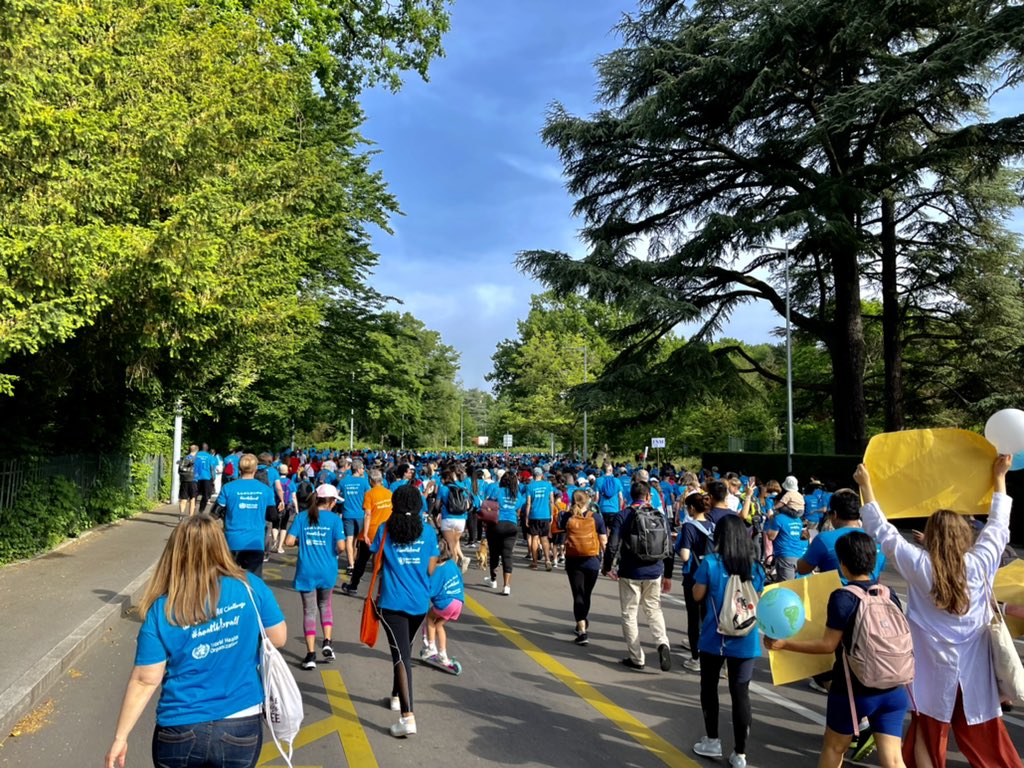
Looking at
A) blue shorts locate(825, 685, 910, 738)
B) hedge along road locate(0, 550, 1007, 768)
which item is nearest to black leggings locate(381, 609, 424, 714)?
hedge along road locate(0, 550, 1007, 768)

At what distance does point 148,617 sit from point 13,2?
6420mm

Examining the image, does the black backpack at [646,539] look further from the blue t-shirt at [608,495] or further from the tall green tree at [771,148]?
the tall green tree at [771,148]

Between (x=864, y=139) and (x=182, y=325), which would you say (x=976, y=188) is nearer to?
(x=864, y=139)

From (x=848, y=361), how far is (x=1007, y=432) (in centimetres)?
2176

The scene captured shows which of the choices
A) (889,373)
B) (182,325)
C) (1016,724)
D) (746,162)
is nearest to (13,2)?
(182,325)

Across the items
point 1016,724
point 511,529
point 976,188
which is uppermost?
point 976,188

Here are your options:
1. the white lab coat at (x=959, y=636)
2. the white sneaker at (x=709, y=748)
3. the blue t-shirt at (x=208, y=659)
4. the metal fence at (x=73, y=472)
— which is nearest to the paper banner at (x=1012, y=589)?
the white lab coat at (x=959, y=636)

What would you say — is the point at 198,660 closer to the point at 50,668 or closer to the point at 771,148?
the point at 50,668

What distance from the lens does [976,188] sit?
940 inches

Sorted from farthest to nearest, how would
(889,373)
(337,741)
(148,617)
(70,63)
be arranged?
(889,373)
(70,63)
(337,741)
(148,617)

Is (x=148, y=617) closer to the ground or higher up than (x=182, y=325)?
closer to the ground

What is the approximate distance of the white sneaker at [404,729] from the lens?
4941 millimetres

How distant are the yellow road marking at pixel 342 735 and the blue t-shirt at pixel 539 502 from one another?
6540 millimetres

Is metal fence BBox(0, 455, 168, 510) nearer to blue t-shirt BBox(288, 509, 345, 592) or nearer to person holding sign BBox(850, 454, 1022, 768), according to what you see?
blue t-shirt BBox(288, 509, 345, 592)
